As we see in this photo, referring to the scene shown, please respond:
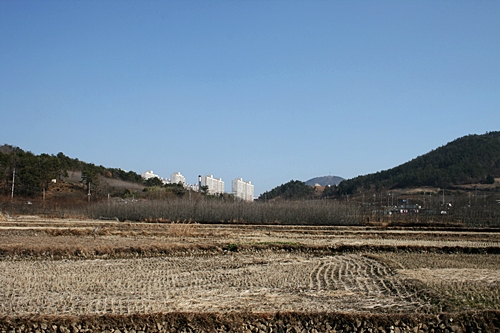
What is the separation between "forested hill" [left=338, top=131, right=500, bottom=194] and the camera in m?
84.9

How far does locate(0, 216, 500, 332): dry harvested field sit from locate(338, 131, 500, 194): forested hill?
70.7 metres

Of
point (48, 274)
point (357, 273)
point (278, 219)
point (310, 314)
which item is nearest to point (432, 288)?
point (357, 273)

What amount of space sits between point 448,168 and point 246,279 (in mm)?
86109

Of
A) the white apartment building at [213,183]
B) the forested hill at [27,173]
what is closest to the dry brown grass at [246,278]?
the forested hill at [27,173]

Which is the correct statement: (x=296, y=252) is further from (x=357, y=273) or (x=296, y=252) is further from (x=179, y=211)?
(x=179, y=211)

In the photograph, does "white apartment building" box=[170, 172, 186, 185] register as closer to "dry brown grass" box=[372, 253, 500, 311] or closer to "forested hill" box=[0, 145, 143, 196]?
"forested hill" box=[0, 145, 143, 196]

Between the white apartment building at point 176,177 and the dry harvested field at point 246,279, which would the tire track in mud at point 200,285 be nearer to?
the dry harvested field at point 246,279

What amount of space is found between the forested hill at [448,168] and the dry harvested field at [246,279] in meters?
70.7

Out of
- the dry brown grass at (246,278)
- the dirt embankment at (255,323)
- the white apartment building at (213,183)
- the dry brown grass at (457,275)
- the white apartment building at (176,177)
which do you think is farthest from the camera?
the white apartment building at (176,177)

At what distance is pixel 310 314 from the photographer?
813 cm

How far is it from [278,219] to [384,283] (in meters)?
29.3

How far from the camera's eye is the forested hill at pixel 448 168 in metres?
84.9

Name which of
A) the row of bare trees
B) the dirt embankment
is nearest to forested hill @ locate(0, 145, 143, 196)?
the row of bare trees

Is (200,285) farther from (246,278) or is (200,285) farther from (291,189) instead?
(291,189)
